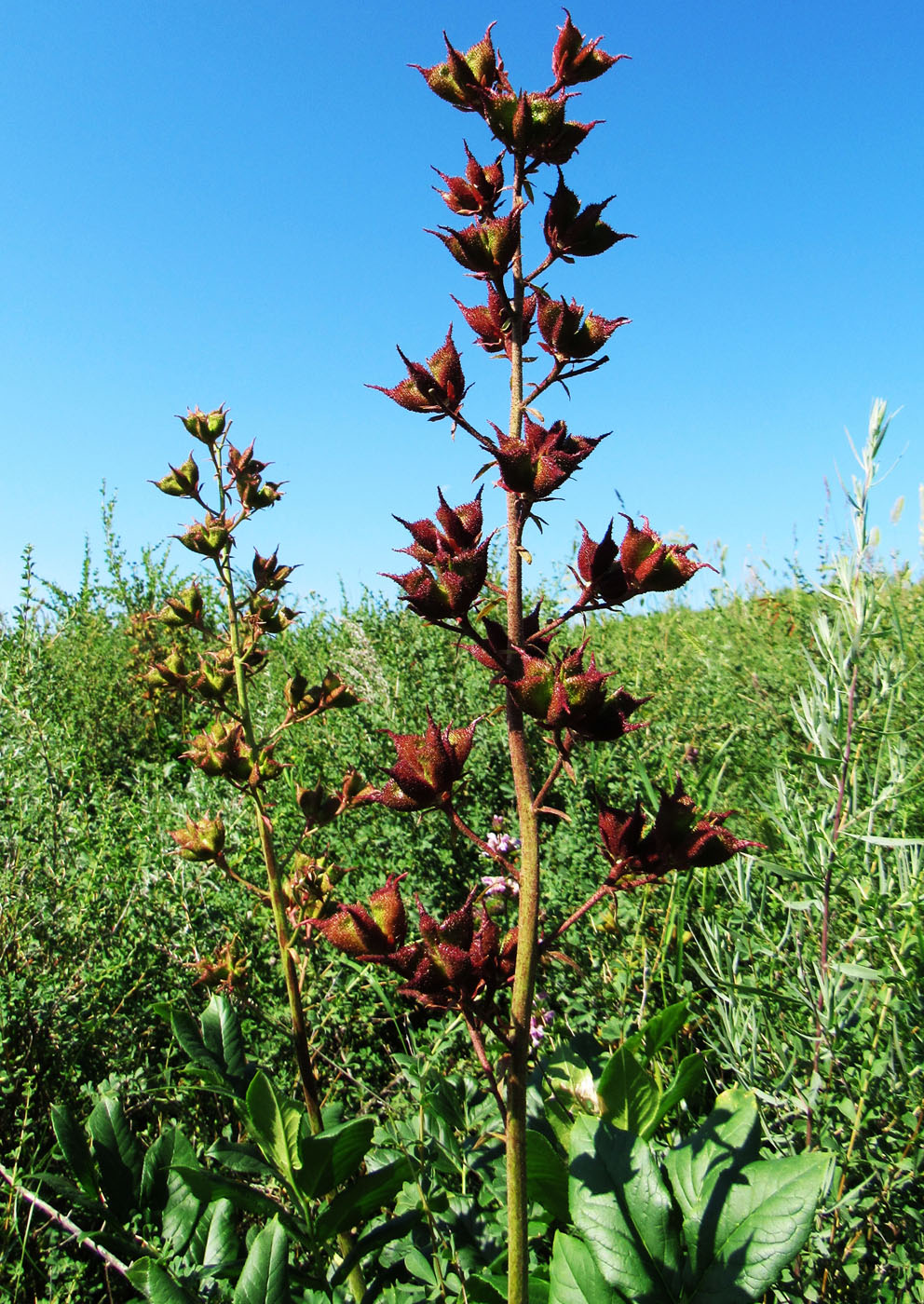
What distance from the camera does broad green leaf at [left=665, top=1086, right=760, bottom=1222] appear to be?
48.8 inches

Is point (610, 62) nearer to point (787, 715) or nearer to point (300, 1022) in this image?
point (300, 1022)

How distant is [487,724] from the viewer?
3.39m

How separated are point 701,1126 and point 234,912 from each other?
1736 millimetres

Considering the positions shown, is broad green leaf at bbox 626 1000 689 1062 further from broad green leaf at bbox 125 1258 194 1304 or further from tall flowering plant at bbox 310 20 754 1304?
broad green leaf at bbox 125 1258 194 1304

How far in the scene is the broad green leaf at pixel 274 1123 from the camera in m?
1.38

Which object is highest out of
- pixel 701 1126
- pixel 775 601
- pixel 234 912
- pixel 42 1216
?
pixel 775 601

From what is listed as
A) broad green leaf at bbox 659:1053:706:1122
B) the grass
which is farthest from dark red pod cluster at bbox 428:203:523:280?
broad green leaf at bbox 659:1053:706:1122

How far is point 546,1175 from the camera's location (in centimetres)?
132

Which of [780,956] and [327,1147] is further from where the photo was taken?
[780,956]

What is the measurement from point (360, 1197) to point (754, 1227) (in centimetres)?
64

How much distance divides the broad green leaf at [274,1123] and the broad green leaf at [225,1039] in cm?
30

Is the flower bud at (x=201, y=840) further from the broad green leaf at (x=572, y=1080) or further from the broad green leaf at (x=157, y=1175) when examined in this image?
the broad green leaf at (x=572, y=1080)

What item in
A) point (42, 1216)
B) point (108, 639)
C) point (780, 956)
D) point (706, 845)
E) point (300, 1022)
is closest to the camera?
point (706, 845)

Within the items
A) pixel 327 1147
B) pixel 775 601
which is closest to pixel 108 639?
pixel 775 601
